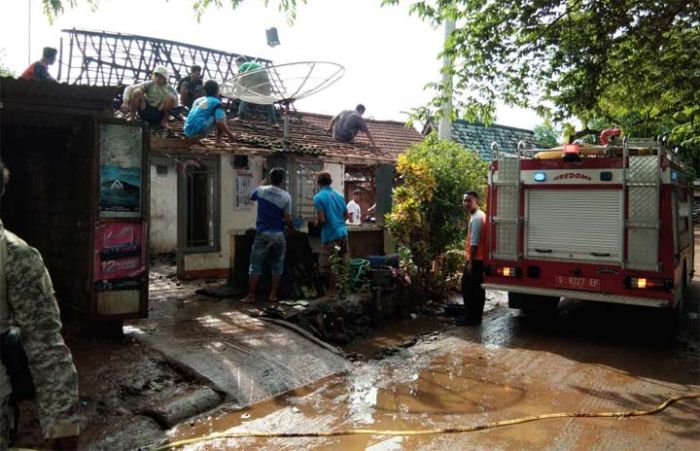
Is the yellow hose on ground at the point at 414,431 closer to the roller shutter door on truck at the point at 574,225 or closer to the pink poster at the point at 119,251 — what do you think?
the pink poster at the point at 119,251

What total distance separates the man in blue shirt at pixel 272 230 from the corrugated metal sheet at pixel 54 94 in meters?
2.54

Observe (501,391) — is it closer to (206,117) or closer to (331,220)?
(331,220)

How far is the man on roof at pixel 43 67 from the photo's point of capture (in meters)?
8.02

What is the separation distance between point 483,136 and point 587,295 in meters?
18.5

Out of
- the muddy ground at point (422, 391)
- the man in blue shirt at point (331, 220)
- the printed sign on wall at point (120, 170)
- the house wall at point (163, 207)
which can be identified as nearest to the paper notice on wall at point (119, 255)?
the printed sign on wall at point (120, 170)

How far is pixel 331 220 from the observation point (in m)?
8.16

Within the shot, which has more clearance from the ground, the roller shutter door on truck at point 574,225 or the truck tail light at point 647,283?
the roller shutter door on truck at point 574,225

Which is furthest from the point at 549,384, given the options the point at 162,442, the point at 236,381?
the point at 162,442

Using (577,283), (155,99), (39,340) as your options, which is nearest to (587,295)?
(577,283)

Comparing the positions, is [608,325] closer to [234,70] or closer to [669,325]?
[669,325]

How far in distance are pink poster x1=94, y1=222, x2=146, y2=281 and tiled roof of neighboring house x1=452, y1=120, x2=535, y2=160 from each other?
17.1m

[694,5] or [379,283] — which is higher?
[694,5]

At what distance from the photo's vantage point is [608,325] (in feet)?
27.2

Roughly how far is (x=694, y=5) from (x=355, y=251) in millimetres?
6427
